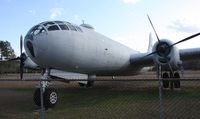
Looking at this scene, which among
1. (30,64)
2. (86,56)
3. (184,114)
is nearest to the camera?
(184,114)

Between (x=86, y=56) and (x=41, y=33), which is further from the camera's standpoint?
(x=86, y=56)

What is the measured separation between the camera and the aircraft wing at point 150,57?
63.0 ft

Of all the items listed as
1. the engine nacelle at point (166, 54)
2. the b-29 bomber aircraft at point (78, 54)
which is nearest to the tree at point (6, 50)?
the b-29 bomber aircraft at point (78, 54)

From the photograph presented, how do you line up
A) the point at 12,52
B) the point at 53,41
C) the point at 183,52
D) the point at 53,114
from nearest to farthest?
1. the point at 53,114
2. the point at 53,41
3. the point at 183,52
4. the point at 12,52

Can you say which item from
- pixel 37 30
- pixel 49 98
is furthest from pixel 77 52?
pixel 49 98

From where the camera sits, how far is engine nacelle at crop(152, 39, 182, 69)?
57.5 feet

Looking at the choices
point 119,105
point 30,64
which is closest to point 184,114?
point 119,105

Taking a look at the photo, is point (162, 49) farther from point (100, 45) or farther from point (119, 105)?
point (119, 105)

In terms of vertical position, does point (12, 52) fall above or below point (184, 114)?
above

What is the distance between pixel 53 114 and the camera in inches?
421

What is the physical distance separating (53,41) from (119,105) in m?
3.84

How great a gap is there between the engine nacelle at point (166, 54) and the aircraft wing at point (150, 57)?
184cm

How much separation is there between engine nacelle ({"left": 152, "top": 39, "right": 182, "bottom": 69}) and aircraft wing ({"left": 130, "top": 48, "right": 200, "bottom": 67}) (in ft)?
6.03

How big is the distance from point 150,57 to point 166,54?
2286mm
